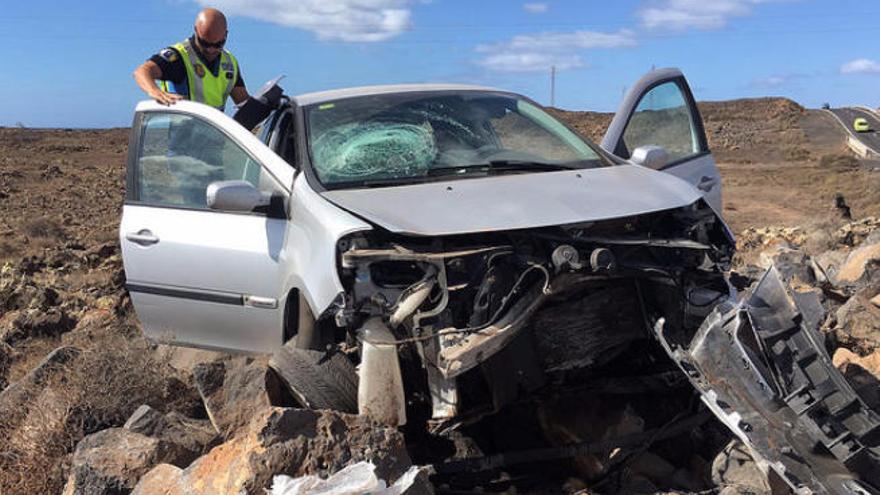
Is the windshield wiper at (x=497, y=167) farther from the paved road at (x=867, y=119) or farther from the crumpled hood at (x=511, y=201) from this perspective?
the paved road at (x=867, y=119)

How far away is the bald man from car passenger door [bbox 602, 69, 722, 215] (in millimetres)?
2586

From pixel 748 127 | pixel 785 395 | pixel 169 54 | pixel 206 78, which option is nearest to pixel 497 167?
pixel 785 395

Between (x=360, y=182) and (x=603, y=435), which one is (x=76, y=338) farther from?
(x=603, y=435)

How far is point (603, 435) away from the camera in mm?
4086

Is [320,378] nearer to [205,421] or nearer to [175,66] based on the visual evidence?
[205,421]

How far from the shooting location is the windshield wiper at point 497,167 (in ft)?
13.8

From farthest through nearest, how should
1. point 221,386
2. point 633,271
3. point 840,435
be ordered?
point 221,386, point 633,271, point 840,435

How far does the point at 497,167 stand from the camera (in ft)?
14.0

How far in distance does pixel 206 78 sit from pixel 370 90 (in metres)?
1.22

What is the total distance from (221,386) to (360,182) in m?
1.45

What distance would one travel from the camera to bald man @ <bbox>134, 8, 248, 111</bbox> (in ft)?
17.8

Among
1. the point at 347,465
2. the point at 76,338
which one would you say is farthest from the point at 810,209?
the point at 347,465

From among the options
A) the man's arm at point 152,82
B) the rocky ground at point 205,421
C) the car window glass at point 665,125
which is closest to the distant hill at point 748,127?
the rocky ground at point 205,421

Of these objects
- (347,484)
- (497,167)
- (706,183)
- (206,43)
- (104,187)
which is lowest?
(104,187)
